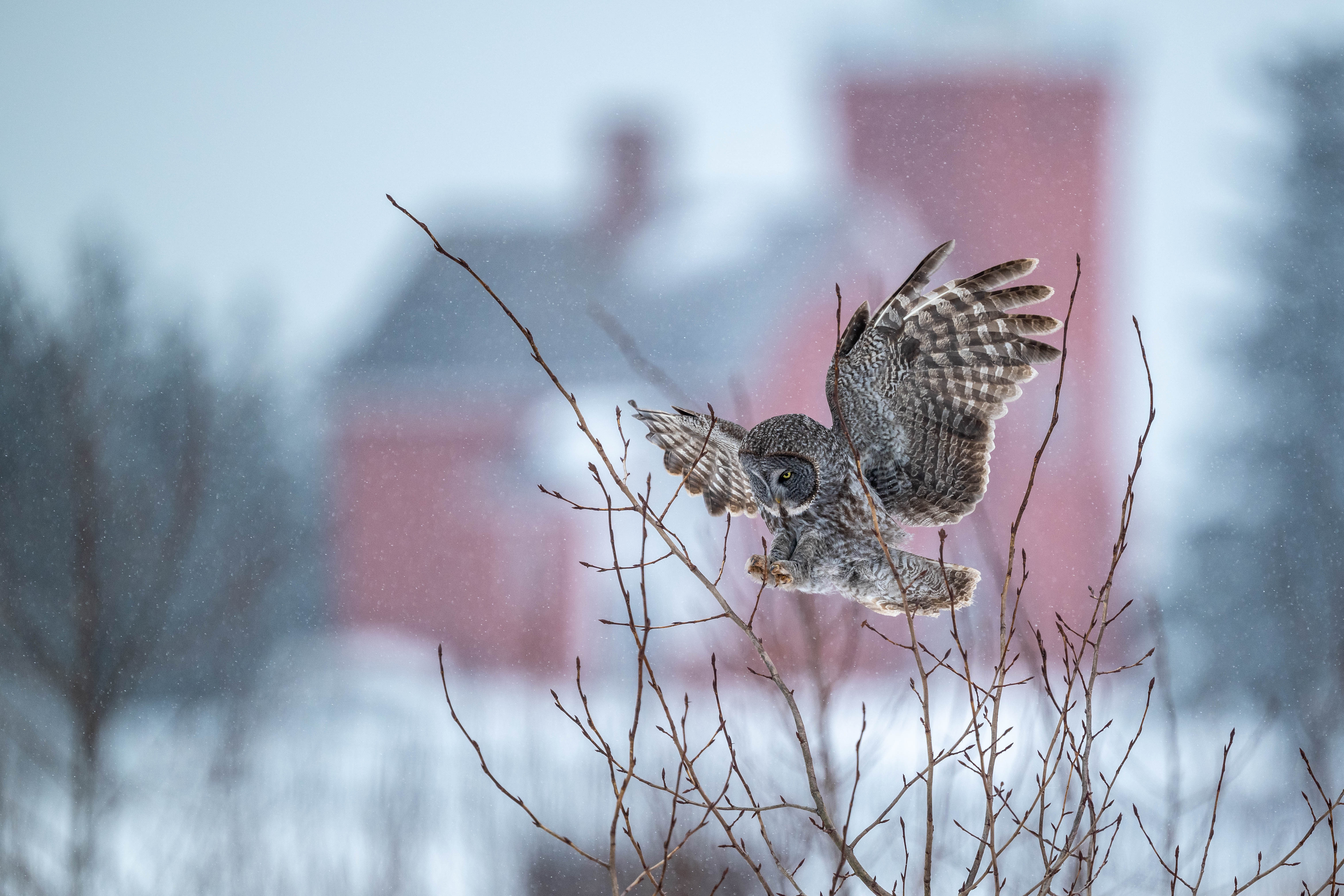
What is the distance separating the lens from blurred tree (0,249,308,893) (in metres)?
3.27

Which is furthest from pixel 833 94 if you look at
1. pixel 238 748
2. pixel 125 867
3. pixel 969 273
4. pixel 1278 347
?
pixel 125 867

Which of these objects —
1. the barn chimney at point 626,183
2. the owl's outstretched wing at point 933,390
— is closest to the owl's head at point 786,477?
the owl's outstretched wing at point 933,390

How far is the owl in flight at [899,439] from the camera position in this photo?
1362 mm

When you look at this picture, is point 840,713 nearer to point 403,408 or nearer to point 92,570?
point 92,570

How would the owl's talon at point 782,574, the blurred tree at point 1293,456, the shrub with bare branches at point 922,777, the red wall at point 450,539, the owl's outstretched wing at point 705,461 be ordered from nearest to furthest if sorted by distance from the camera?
the shrub with bare branches at point 922,777
the owl's talon at point 782,574
the owl's outstretched wing at point 705,461
the blurred tree at point 1293,456
the red wall at point 450,539

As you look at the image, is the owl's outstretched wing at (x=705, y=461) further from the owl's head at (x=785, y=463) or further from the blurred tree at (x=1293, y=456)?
the blurred tree at (x=1293, y=456)

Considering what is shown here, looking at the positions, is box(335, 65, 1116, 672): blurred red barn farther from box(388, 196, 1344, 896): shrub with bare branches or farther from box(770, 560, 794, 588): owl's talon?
box(770, 560, 794, 588): owl's talon

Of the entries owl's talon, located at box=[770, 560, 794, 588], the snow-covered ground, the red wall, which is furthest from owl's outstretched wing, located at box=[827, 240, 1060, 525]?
the red wall

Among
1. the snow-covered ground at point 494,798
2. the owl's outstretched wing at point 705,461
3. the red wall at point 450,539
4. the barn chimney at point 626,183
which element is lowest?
the snow-covered ground at point 494,798

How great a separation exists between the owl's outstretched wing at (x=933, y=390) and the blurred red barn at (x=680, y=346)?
3.13 meters

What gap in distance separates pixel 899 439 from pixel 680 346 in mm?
3901

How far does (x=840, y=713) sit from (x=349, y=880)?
175 cm

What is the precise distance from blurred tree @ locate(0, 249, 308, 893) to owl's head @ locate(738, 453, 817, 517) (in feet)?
8.70

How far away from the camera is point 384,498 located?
18.3 ft
